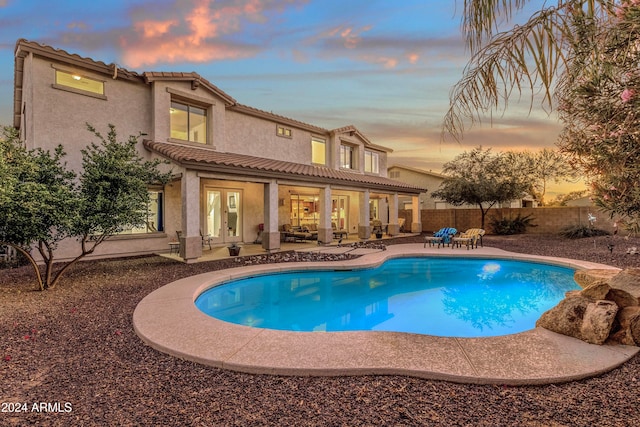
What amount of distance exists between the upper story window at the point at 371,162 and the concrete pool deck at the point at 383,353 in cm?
1875

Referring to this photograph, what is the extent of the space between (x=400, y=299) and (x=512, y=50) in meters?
7.39

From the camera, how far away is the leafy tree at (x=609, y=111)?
2072 millimetres

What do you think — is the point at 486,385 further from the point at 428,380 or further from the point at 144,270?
the point at 144,270

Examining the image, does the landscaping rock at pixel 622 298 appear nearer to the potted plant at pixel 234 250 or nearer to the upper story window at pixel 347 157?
the potted plant at pixel 234 250

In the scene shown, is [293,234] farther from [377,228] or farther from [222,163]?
[222,163]

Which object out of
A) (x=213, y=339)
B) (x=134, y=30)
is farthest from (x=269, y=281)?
(x=134, y=30)

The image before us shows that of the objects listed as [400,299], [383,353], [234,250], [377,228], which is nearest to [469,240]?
[377,228]

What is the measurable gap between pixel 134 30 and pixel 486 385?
16709 mm

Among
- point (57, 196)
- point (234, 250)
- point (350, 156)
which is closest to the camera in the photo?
point (57, 196)

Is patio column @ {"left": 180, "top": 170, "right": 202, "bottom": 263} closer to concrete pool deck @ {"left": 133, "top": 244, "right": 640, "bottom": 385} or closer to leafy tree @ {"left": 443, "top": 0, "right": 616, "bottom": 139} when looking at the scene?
concrete pool deck @ {"left": 133, "top": 244, "right": 640, "bottom": 385}

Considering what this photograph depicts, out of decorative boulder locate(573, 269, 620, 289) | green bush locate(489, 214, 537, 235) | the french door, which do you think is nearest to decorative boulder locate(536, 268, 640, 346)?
decorative boulder locate(573, 269, 620, 289)

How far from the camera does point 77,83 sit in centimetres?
1131

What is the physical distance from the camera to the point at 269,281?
974 cm

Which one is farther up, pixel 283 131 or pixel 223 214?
pixel 283 131
